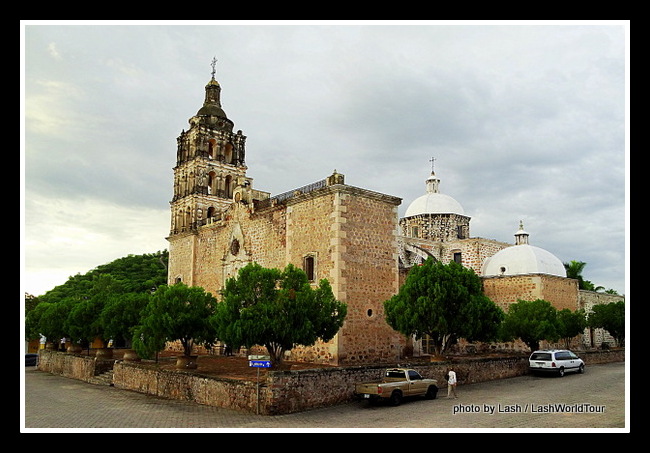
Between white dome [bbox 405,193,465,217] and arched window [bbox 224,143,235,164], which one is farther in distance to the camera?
white dome [bbox 405,193,465,217]

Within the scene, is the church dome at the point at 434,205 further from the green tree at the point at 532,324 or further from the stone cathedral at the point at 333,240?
the green tree at the point at 532,324

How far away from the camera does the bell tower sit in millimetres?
33125

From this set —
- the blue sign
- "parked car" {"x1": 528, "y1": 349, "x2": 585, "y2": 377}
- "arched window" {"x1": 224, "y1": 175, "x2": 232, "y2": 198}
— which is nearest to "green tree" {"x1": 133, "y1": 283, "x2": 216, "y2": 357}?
the blue sign

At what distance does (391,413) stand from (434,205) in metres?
29.4

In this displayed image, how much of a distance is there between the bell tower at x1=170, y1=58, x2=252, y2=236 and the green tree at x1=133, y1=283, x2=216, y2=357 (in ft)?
41.0

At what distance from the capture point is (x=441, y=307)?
18391 mm

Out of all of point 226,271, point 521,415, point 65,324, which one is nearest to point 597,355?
point 521,415

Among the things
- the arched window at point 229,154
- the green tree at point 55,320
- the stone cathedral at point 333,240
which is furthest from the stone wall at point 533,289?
the green tree at point 55,320

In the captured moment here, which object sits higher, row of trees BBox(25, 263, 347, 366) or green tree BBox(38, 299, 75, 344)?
row of trees BBox(25, 263, 347, 366)

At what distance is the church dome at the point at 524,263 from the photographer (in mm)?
30053

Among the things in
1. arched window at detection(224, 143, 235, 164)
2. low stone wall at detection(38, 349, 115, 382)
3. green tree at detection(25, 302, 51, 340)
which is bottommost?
low stone wall at detection(38, 349, 115, 382)

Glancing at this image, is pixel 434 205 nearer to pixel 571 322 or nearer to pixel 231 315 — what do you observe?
pixel 571 322

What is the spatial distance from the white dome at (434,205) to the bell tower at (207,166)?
46.3 feet

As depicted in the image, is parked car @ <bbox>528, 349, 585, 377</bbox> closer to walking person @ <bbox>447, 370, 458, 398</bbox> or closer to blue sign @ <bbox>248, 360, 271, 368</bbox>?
walking person @ <bbox>447, 370, 458, 398</bbox>
